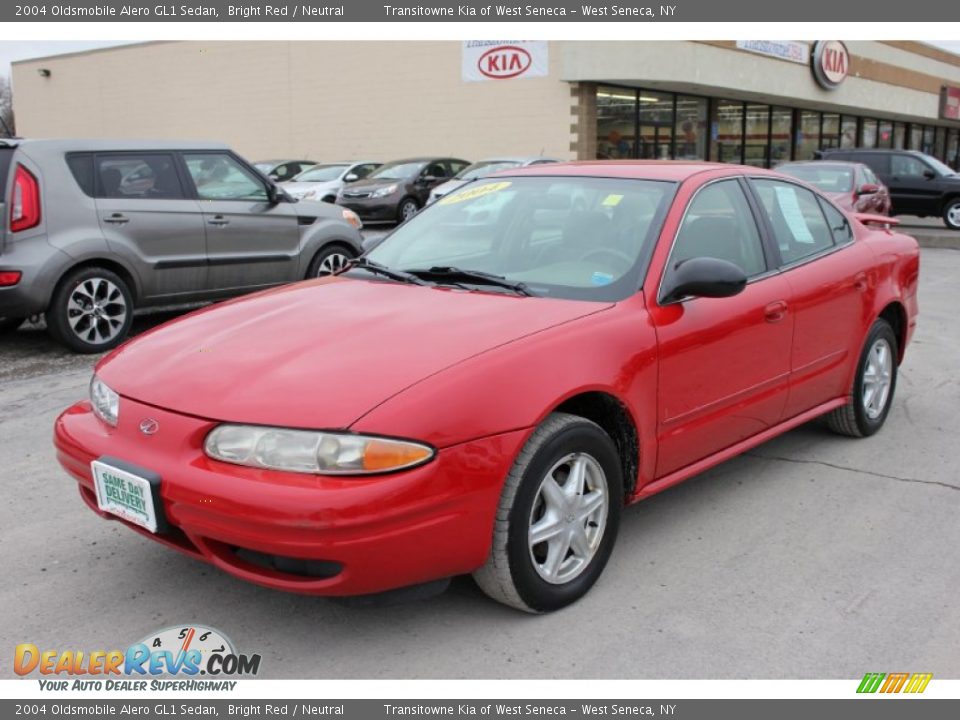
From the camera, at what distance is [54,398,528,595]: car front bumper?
2.68 m

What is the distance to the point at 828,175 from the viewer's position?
46.7ft

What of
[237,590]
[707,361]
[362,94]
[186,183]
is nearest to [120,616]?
[237,590]

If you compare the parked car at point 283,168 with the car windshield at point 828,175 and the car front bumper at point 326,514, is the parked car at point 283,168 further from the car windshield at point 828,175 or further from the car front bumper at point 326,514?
the car front bumper at point 326,514

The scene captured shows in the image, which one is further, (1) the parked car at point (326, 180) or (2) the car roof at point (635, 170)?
(1) the parked car at point (326, 180)

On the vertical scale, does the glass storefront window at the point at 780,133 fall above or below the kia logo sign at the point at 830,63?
below

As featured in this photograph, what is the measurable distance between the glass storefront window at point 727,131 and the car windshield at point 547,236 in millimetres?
23295

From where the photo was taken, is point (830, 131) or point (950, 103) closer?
point (830, 131)

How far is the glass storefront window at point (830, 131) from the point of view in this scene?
32500mm

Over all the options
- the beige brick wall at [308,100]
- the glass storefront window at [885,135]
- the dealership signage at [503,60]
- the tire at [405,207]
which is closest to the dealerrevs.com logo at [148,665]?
the tire at [405,207]

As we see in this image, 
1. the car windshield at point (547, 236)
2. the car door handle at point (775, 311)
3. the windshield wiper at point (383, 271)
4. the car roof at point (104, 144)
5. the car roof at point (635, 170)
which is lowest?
the car door handle at point (775, 311)

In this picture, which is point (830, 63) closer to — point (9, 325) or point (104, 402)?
point (9, 325)

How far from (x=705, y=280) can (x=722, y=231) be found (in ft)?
2.28

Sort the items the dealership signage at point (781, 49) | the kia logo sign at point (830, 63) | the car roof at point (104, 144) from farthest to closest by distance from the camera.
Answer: the kia logo sign at point (830, 63) → the dealership signage at point (781, 49) → the car roof at point (104, 144)

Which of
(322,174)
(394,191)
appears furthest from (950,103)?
(394,191)
